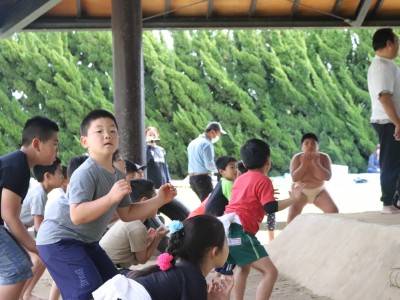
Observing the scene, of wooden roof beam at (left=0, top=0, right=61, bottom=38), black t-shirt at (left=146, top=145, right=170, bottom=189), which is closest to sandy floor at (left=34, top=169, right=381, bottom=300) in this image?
black t-shirt at (left=146, top=145, right=170, bottom=189)

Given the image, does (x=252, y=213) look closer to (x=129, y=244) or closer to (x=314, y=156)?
(x=129, y=244)

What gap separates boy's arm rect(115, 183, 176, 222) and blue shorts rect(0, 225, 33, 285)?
1.90ft

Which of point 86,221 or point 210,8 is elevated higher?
point 210,8

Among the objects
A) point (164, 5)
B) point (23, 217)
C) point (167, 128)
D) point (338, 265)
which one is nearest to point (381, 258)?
point (338, 265)

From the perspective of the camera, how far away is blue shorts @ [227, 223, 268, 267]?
16.6 ft

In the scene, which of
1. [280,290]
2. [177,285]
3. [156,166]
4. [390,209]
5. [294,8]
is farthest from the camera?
[156,166]

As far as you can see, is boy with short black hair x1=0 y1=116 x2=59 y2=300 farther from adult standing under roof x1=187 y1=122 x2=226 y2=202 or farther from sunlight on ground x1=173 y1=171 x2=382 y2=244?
sunlight on ground x1=173 y1=171 x2=382 y2=244

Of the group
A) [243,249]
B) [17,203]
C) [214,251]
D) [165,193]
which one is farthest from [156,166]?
[214,251]

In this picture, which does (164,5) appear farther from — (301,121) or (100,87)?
(301,121)

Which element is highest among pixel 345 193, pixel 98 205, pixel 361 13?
pixel 361 13

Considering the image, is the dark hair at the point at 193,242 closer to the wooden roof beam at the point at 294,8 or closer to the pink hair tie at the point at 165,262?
the pink hair tie at the point at 165,262

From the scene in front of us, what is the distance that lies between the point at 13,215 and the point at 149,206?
749mm

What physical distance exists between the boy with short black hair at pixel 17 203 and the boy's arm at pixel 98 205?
55cm

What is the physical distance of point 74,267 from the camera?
3.93 m
